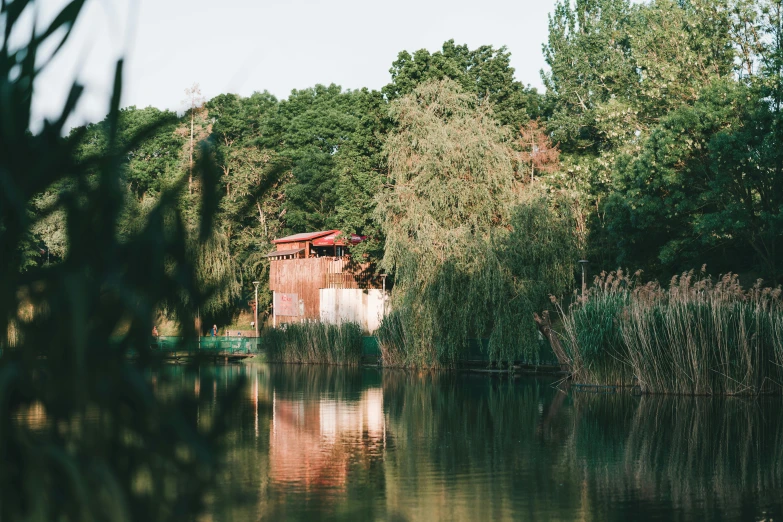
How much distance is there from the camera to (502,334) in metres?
32.5

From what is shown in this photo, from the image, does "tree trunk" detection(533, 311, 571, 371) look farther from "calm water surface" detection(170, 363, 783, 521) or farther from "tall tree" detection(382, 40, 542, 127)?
"tall tree" detection(382, 40, 542, 127)

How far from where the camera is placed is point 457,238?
34000 millimetres

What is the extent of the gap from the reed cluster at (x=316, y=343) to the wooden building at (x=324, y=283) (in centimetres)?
262

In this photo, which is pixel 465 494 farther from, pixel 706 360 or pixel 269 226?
pixel 269 226

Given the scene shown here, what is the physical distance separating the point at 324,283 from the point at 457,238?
1950cm

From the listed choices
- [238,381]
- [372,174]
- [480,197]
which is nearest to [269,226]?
[372,174]

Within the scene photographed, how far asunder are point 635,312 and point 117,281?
21.8m

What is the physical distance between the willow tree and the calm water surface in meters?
8.09

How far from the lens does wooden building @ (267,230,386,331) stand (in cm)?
4997

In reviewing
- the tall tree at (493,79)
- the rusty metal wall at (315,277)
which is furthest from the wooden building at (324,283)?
the tall tree at (493,79)

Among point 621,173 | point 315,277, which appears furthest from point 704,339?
point 315,277

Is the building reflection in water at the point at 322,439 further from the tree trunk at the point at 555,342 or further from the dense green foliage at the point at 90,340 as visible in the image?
the dense green foliage at the point at 90,340

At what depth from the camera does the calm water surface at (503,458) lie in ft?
32.6

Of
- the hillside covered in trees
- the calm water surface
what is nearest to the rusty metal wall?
the hillside covered in trees
